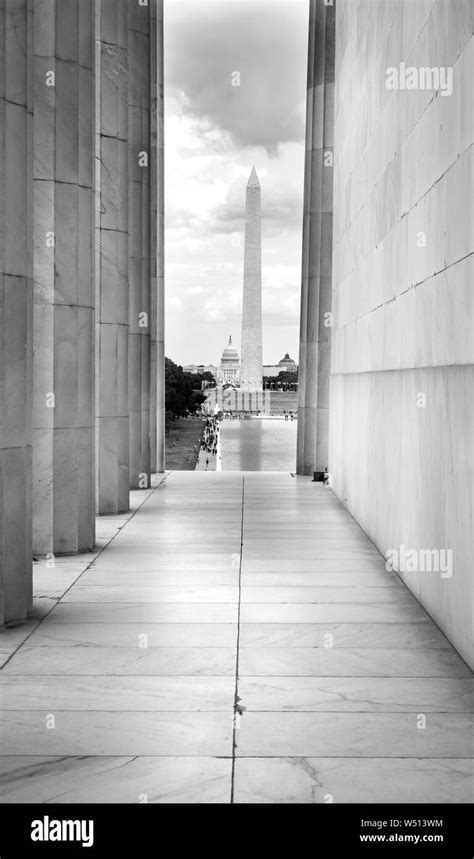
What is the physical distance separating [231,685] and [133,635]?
8.61 ft

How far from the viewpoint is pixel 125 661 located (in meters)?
12.6

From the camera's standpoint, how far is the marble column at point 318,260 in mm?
36656

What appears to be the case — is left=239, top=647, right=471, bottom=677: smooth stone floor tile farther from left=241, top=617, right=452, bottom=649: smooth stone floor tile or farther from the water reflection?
the water reflection

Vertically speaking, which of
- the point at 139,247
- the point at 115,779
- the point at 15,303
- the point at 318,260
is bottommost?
the point at 115,779

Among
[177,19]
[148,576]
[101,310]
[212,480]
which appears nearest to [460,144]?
[148,576]

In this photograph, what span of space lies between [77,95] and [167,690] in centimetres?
1293

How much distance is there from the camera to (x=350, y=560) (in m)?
19.6

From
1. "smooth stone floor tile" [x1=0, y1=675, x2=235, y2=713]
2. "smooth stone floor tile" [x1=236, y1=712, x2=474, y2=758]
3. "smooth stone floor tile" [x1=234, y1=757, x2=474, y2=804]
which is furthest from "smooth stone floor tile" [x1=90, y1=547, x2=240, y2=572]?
"smooth stone floor tile" [x1=234, y1=757, x2=474, y2=804]

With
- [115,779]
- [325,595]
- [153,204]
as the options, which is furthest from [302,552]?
[153,204]

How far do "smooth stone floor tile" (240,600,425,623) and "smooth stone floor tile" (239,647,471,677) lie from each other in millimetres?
1533

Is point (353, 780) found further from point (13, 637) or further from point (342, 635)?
point (13, 637)

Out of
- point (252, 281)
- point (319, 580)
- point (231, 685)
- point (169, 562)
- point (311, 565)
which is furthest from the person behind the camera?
point (252, 281)

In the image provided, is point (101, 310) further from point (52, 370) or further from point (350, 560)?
point (350, 560)

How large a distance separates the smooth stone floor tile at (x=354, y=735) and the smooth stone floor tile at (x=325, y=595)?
5.28 m
